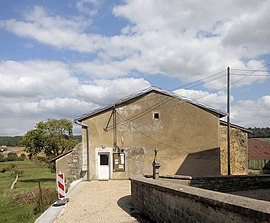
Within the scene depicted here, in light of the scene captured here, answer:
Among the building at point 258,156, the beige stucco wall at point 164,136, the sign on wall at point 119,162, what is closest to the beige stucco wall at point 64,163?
the beige stucco wall at point 164,136

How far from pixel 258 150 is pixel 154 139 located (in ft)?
80.2

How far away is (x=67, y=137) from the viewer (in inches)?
1537

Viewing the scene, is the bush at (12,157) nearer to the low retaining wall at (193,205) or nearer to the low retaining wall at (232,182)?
the low retaining wall at (232,182)

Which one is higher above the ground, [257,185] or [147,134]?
[147,134]

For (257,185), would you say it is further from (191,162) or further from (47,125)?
(47,125)

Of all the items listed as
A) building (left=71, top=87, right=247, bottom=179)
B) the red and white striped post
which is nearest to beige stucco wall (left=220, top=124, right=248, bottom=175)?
building (left=71, top=87, right=247, bottom=179)

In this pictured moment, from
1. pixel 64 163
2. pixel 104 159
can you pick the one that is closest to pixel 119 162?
pixel 104 159

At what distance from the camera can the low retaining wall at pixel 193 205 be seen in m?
4.21

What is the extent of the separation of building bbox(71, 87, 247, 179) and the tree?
57.0ft

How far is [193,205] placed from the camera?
5816mm

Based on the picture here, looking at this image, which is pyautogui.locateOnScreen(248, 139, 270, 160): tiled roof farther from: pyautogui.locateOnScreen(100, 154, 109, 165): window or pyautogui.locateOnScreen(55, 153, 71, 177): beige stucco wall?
pyautogui.locateOnScreen(55, 153, 71, 177): beige stucco wall

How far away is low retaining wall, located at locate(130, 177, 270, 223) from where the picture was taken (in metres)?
4.21

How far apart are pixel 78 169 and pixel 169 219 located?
1440cm

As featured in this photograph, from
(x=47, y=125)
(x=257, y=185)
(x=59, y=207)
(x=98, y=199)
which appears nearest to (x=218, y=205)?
(x=59, y=207)
